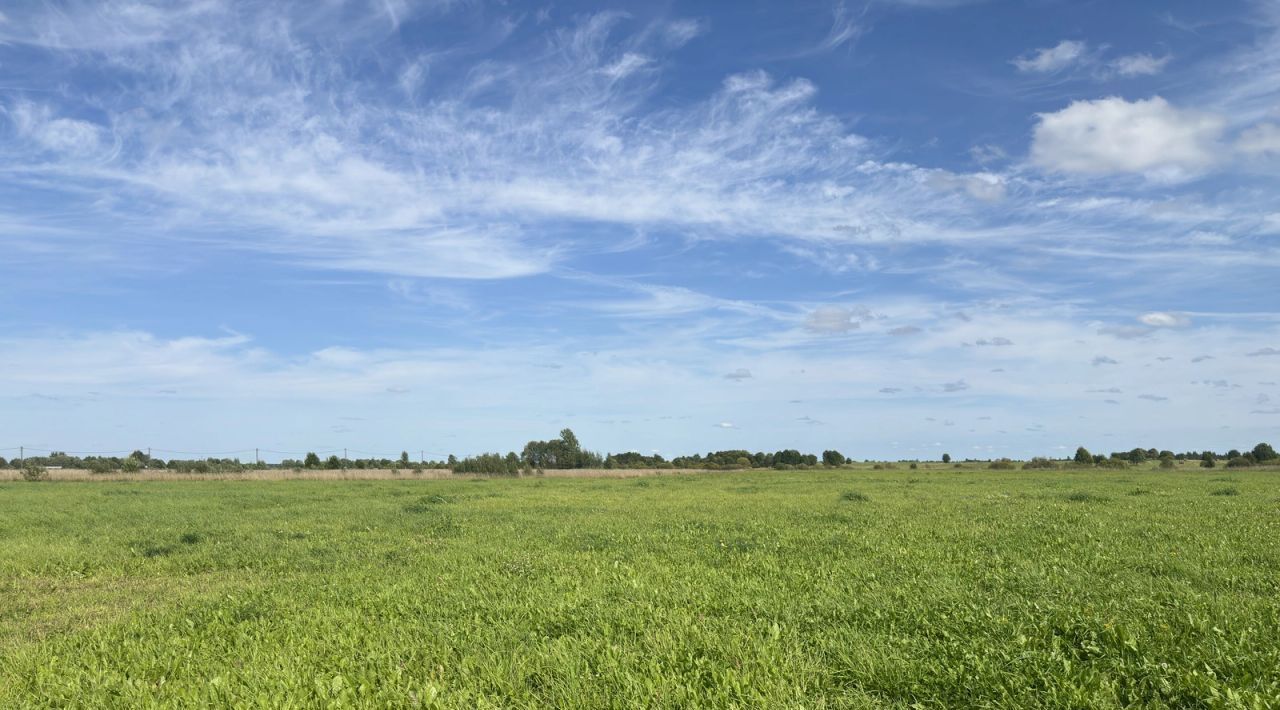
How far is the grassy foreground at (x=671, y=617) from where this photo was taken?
605cm

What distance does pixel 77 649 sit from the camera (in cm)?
875

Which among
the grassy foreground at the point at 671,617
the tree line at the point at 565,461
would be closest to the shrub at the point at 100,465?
the tree line at the point at 565,461

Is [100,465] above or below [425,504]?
above

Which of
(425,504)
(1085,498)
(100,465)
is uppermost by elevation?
(100,465)

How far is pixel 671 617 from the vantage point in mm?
8078

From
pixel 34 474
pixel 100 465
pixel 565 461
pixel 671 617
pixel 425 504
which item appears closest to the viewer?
pixel 671 617

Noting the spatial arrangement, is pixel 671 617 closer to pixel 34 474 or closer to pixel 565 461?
pixel 34 474

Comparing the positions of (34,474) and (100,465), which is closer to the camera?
(34,474)

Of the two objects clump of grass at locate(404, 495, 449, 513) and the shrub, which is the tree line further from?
clump of grass at locate(404, 495, 449, 513)

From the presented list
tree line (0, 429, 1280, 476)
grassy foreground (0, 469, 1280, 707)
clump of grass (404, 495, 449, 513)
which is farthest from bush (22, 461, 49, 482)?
grassy foreground (0, 469, 1280, 707)

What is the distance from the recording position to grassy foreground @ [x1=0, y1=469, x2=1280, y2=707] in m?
6.05

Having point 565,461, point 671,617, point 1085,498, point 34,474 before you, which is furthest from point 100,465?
point 671,617

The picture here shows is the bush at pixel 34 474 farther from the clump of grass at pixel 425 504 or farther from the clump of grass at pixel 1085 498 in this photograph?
the clump of grass at pixel 1085 498

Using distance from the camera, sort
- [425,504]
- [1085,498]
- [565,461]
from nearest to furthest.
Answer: [1085,498] → [425,504] → [565,461]
